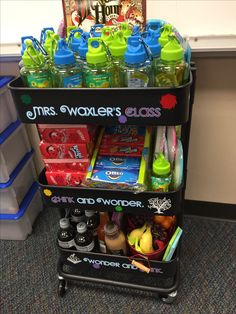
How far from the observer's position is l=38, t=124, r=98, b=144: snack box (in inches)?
37.3

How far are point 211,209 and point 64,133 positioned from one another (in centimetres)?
99

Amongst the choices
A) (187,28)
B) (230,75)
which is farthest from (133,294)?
(187,28)

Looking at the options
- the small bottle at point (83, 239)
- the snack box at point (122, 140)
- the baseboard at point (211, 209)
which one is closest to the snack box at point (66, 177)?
the snack box at point (122, 140)

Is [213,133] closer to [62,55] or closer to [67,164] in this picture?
[67,164]

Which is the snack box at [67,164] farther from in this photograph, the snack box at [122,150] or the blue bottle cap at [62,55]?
the blue bottle cap at [62,55]

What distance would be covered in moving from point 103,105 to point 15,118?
808 millimetres

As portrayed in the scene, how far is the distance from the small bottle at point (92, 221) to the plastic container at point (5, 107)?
1.84 ft

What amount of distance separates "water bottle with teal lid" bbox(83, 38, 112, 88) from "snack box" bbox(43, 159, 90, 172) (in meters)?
0.27

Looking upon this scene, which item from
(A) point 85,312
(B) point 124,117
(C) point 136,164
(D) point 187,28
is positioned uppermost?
(D) point 187,28

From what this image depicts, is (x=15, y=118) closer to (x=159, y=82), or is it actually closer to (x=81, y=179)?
(x=81, y=179)

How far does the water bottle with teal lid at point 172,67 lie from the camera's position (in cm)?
76

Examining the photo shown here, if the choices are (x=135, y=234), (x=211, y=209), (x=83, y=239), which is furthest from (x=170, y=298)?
(x=211, y=209)

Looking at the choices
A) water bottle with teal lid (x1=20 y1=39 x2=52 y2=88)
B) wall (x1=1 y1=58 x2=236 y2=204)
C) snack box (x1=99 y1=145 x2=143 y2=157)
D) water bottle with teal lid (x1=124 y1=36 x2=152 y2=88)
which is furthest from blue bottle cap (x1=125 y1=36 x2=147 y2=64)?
wall (x1=1 y1=58 x2=236 y2=204)

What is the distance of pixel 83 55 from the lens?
33.6 inches
